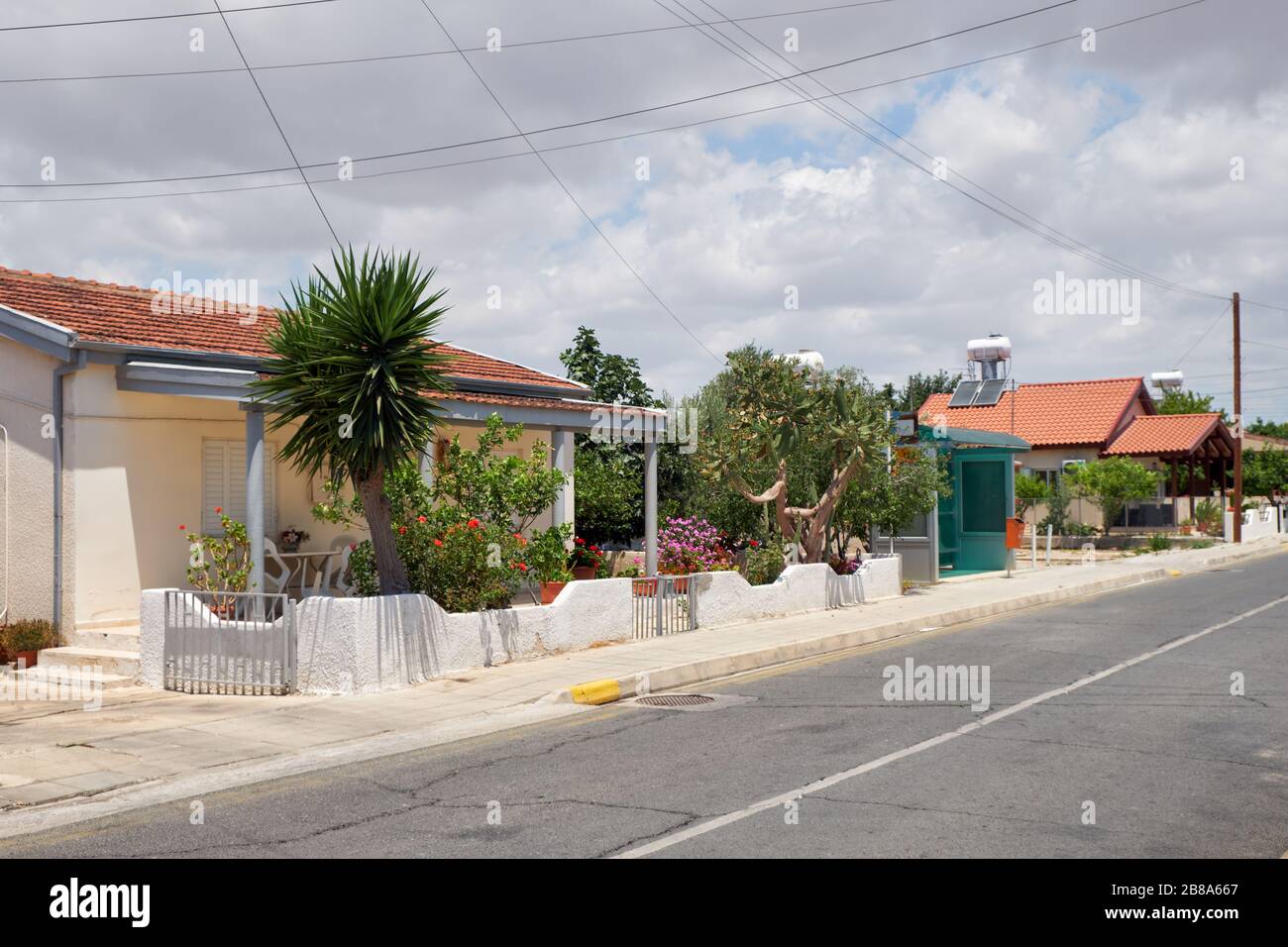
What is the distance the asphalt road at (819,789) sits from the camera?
21.5 feet

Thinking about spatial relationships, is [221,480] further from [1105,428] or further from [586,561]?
[1105,428]

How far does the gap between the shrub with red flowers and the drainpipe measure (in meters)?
8.48

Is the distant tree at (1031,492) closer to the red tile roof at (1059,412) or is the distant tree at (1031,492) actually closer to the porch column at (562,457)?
the red tile roof at (1059,412)

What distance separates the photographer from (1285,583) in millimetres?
24219

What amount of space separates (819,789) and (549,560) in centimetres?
747

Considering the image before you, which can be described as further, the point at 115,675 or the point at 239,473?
the point at 239,473

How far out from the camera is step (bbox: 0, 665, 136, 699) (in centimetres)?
1227

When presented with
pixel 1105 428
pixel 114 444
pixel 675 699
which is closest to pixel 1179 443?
pixel 1105 428

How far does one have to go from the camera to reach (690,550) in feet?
60.9

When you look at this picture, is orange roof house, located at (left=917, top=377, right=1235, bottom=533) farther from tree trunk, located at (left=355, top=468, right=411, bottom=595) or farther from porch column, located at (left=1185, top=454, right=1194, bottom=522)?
tree trunk, located at (left=355, top=468, right=411, bottom=595)

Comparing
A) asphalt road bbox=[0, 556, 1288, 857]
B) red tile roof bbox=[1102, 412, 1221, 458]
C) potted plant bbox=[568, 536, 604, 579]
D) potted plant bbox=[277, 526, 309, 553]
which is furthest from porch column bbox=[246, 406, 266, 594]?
red tile roof bbox=[1102, 412, 1221, 458]

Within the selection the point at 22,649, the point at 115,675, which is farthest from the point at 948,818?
the point at 22,649

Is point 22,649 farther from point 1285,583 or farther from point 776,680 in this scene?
point 1285,583

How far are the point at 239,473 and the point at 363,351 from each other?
186 inches
